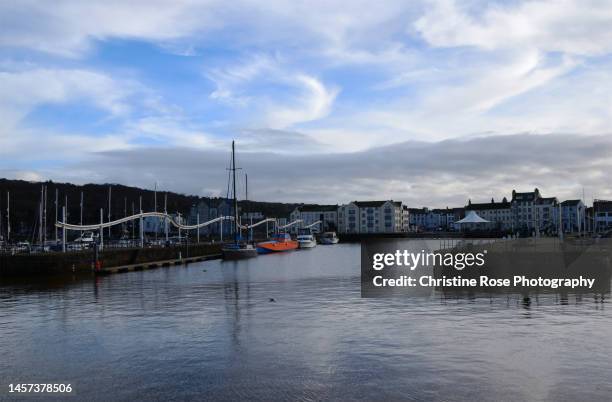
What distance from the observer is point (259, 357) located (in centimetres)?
1917

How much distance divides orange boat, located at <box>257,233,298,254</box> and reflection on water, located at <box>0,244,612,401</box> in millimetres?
67174

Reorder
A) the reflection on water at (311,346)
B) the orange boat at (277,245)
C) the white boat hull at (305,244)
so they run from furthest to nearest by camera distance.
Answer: the white boat hull at (305,244) → the orange boat at (277,245) → the reflection on water at (311,346)

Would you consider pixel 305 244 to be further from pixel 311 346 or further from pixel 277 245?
pixel 311 346

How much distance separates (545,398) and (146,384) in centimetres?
999

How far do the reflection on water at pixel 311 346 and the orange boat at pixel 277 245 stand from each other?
67.2 m

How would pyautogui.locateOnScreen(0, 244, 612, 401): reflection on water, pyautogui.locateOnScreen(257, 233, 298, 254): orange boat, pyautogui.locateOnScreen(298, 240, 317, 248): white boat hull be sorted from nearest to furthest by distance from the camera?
1. pyautogui.locateOnScreen(0, 244, 612, 401): reflection on water
2. pyautogui.locateOnScreen(257, 233, 298, 254): orange boat
3. pyautogui.locateOnScreen(298, 240, 317, 248): white boat hull

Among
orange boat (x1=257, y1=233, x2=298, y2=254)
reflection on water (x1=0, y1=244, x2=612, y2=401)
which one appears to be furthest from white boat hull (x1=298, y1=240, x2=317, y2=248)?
reflection on water (x1=0, y1=244, x2=612, y2=401)

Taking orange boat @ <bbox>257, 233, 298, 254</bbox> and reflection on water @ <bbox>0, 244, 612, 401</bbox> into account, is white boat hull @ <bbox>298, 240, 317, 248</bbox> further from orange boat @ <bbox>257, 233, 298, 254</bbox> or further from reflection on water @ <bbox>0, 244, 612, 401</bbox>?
reflection on water @ <bbox>0, 244, 612, 401</bbox>

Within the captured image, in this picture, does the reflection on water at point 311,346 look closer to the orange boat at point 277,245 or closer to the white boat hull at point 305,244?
the orange boat at point 277,245

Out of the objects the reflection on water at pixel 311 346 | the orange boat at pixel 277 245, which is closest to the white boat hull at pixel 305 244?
the orange boat at pixel 277 245

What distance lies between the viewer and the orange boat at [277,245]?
103375 millimetres

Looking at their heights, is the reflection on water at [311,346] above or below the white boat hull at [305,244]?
above

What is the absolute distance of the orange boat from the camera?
339 ft

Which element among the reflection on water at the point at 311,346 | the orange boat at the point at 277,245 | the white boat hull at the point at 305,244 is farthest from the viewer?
the white boat hull at the point at 305,244
